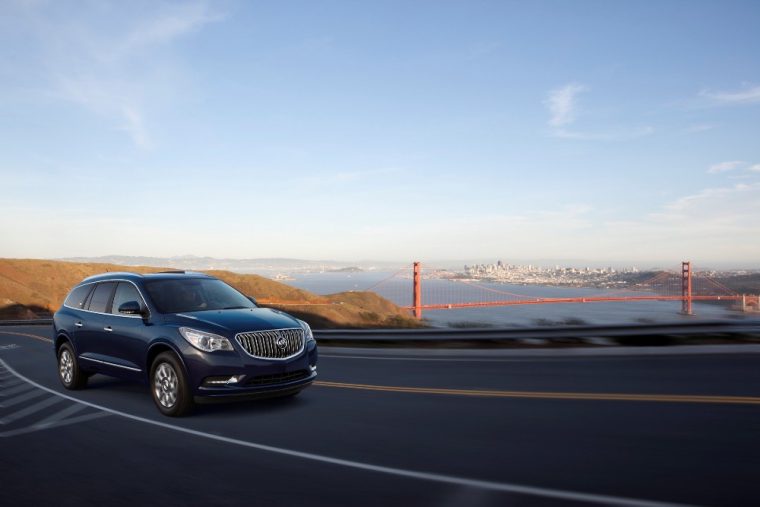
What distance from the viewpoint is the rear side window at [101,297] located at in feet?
30.8

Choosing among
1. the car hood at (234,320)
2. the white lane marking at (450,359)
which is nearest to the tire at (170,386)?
the car hood at (234,320)

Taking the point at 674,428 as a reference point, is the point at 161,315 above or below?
above

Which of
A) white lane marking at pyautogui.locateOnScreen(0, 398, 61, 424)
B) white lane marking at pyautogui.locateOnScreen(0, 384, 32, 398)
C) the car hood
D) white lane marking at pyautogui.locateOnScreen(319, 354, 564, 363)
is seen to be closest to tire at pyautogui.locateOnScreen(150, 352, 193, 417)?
the car hood

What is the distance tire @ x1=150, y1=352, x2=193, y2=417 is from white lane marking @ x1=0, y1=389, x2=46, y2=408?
115 inches

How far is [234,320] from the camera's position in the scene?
782cm

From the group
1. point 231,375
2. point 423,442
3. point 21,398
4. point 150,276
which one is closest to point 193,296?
point 150,276

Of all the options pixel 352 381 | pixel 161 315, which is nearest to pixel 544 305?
pixel 352 381

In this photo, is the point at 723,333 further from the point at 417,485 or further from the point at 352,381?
the point at 417,485

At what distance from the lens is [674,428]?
604cm

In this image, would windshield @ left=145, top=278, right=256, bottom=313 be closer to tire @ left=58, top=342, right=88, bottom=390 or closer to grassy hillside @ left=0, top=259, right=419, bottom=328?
tire @ left=58, top=342, right=88, bottom=390

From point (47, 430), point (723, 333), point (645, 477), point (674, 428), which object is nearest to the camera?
point (645, 477)

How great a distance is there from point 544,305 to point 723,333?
33.6 m

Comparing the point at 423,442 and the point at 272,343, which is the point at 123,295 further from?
the point at 423,442

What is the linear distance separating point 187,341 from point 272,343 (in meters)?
1.03
